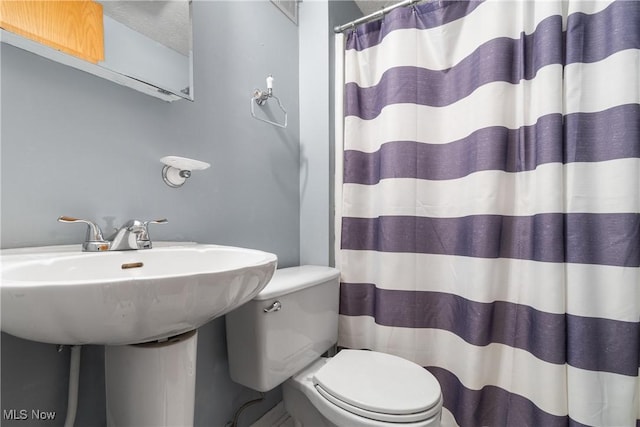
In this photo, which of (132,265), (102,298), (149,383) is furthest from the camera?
(132,265)

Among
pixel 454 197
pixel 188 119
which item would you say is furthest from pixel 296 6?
pixel 454 197

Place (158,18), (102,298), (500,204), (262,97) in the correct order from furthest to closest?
(262,97) → (500,204) → (158,18) → (102,298)

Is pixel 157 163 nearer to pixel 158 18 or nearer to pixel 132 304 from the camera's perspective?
pixel 158 18

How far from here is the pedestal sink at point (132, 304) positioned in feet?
1.26

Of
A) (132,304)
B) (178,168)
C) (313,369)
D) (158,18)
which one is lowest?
(313,369)

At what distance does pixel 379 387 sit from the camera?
3.00 ft

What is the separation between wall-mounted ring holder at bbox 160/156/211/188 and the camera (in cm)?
84

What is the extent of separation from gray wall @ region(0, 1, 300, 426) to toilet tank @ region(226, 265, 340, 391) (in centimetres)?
13

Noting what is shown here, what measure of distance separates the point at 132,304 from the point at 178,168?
22.9 inches

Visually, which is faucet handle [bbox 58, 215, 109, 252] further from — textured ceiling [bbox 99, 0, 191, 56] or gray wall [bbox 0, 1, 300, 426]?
textured ceiling [bbox 99, 0, 191, 56]

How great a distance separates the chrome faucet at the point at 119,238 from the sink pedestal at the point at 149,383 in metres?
0.24

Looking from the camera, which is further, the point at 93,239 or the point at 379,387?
the point at 379,387

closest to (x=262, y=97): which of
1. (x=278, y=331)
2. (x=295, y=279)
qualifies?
(x=295, y=279)

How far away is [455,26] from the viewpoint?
1174 mm
